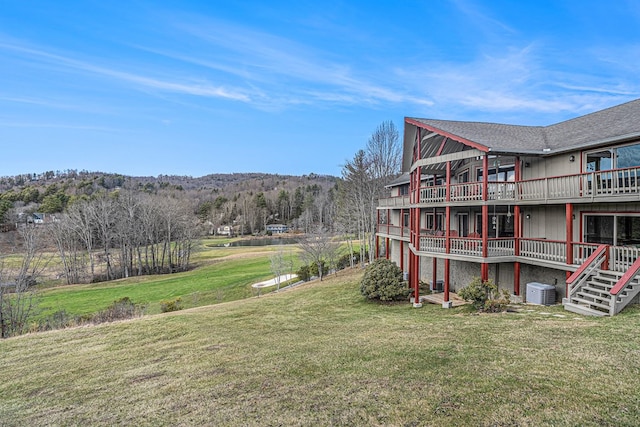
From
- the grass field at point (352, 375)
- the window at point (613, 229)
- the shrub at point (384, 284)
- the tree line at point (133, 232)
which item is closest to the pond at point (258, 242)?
the tree line at point (133, 232)

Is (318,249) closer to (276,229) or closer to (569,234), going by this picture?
(569,234)

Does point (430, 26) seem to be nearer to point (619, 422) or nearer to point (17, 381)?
point (619, 422)

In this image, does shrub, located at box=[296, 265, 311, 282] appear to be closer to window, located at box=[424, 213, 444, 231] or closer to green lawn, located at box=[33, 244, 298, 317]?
green lawn, located at box=[33, 244, 298, 317]

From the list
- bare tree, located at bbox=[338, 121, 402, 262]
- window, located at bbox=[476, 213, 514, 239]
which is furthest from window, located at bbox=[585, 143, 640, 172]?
bare tree, located at bbox=[338, 121, 402, 262]

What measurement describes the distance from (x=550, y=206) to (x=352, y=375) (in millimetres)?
11412

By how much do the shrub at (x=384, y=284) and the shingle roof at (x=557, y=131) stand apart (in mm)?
7214

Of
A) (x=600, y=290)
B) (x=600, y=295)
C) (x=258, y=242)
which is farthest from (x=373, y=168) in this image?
(x=258, y=242)

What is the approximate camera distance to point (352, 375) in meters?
6.79

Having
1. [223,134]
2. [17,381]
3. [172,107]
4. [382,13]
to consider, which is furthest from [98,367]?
[223,134]

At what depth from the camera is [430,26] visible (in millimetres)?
31656

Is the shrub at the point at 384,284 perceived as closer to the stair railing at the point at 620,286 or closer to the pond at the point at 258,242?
the stair railing at the point at 620,286

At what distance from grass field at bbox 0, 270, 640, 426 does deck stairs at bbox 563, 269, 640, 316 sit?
51 centimetres

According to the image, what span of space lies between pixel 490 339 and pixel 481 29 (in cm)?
2819

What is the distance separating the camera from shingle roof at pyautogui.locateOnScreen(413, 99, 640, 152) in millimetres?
11828
